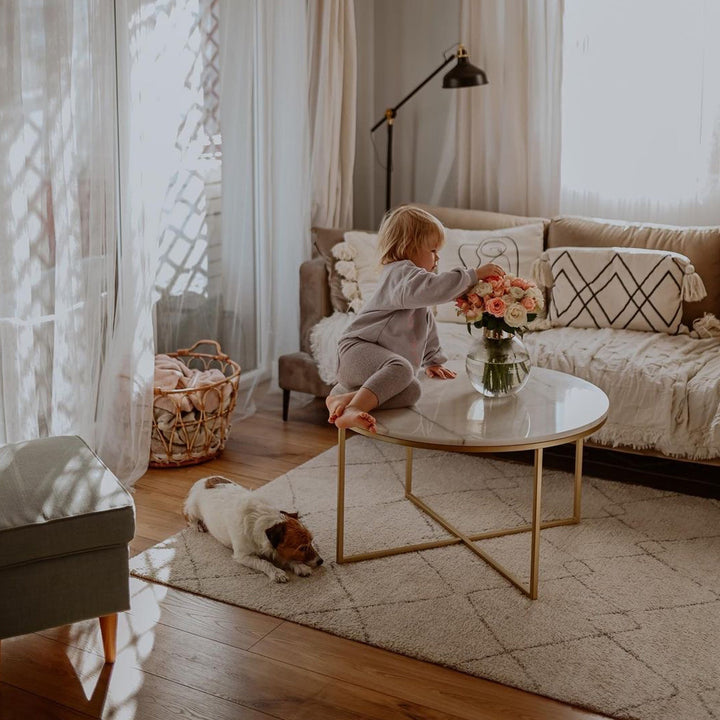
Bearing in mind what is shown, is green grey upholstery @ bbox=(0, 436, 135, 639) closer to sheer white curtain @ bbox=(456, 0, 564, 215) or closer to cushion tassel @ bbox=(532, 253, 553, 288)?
cushion tassel @ bbox=(532, 253, 553, 288)

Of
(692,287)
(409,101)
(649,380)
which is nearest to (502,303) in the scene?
(649,380)

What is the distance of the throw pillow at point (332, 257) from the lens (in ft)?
12.9

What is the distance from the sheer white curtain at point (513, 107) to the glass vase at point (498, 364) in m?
1.78

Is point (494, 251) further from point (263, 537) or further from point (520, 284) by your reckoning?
point (263, 537)

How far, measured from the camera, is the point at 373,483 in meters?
3.26

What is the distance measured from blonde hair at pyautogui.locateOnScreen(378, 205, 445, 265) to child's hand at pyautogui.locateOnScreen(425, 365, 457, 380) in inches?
14.0

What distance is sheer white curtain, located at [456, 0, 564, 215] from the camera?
4.14m

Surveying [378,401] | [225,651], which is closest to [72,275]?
[378,401]

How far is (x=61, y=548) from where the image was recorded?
2098mm

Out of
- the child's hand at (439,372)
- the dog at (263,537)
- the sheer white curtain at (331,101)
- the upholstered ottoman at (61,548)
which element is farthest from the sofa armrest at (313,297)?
the upholstered ottoman at (61,548)

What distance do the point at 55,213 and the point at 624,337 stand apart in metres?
2.01

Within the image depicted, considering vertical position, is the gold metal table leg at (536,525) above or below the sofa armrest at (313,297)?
below

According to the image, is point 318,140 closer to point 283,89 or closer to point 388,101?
point 283,89

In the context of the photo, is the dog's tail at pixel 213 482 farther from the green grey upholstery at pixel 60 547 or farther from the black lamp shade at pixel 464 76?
the black lamp shade at pixel 464 76
